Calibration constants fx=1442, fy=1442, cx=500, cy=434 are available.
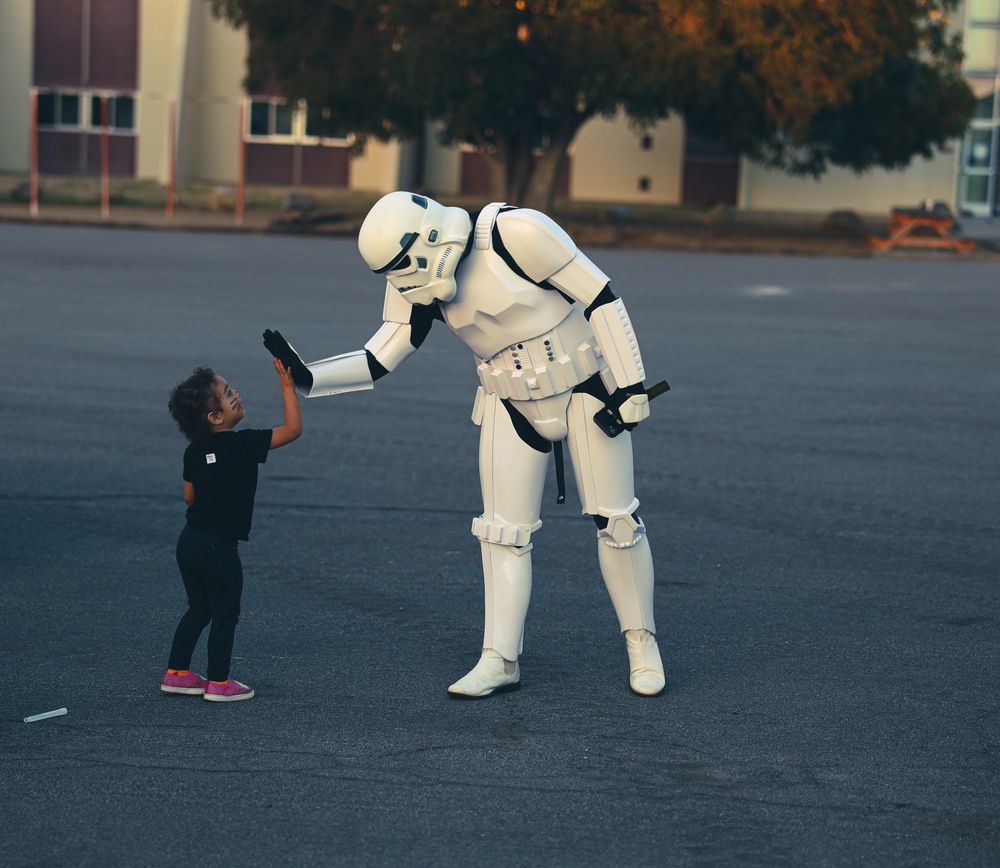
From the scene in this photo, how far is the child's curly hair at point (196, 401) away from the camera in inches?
177

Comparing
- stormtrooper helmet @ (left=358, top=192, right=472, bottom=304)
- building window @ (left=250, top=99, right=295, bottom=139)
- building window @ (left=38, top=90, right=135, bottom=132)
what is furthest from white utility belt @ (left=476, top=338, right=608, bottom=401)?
building window @ (left=38, top=90, right=135, bottom=132)

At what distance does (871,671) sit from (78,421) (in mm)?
6082

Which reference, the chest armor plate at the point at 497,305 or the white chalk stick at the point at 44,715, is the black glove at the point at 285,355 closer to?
the chest armor plate at the point at 497,305

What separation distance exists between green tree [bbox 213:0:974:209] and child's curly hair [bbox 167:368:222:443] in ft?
73.4

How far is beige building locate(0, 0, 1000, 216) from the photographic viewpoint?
4178cm

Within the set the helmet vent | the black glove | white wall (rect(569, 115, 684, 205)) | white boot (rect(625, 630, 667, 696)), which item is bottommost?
white boot (rect(625, 630, 667, 696))

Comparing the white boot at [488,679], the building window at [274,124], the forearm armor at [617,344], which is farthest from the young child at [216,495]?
the building window at [274,124]

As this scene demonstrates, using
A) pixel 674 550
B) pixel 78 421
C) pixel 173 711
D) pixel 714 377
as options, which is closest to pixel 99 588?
pixel 173 711

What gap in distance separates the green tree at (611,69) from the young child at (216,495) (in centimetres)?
2231

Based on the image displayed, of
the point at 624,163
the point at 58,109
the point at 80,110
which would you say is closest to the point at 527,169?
the point at 624,163

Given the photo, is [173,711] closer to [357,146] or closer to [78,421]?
[78,421]

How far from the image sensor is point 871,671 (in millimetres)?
5215

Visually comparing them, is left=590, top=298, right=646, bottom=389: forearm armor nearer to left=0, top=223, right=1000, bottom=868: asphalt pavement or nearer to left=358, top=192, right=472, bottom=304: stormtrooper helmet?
left=358, top=192, right=472, bottom=304: stormtrooper helmet

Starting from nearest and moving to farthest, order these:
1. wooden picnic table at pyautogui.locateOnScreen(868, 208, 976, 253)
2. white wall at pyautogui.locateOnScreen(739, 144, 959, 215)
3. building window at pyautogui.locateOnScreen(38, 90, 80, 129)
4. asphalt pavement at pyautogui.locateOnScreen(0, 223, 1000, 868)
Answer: asphalt pavement at pyautogui.locateOnScreen(0, 223, 1000, 868)
wooden picnic table at pyautogui.locateOnScreen(868, 208, 976, 253)
white wall at pyautogui.locateOnScreen(739, 144, 959, 215)
building window at pyautogui.locateOnScreen(38, 90, 80, 129)
